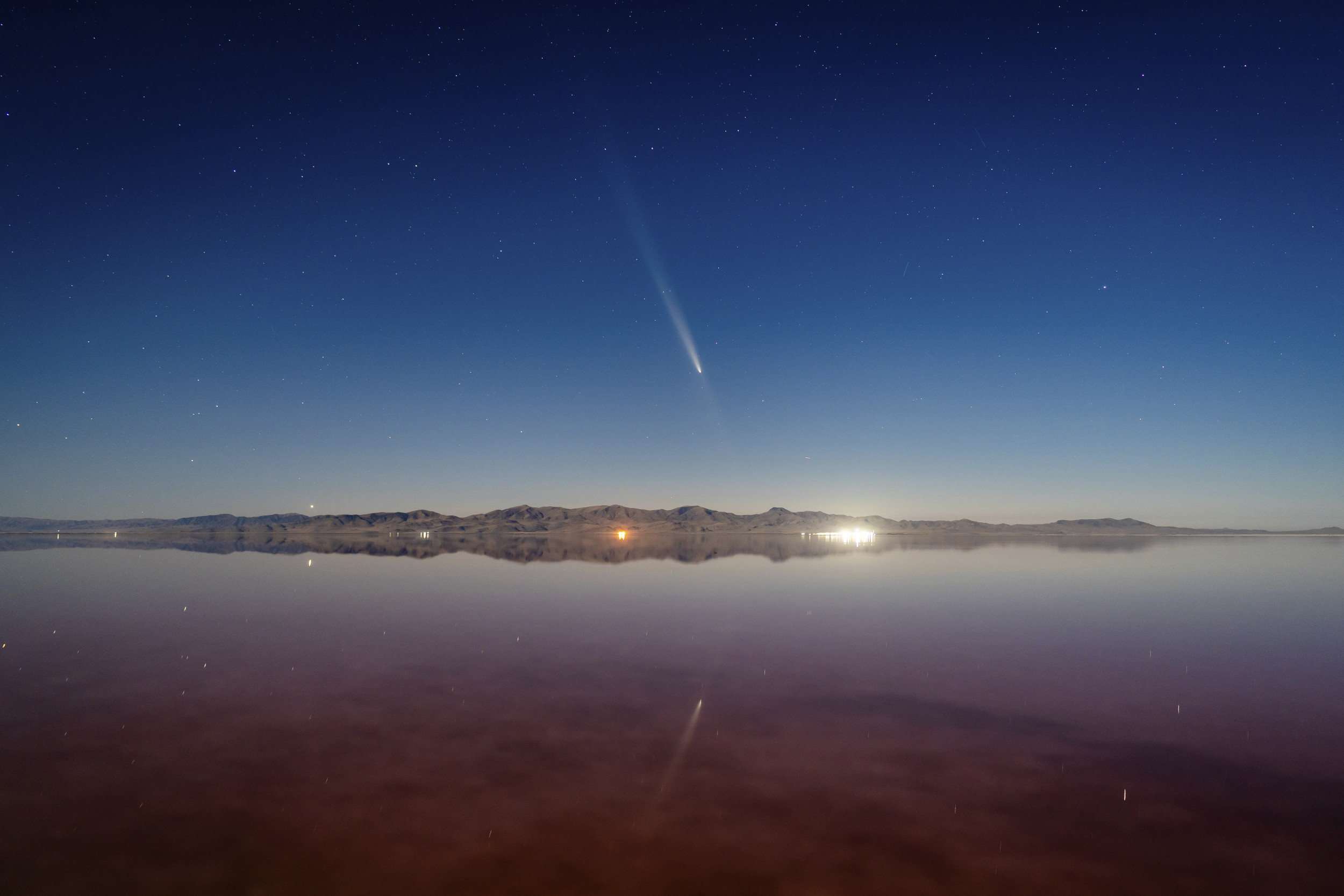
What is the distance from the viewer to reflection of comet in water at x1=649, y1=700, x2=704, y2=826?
24.1 feet

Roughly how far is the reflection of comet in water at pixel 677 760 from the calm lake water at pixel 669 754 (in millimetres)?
58

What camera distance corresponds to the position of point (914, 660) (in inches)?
571

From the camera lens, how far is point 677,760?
8602 millimetres

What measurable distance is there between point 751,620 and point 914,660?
6.09 meters

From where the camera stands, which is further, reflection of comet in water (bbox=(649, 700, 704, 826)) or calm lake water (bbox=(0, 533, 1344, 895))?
reflection of comet in water (bbox=(649, 700, 704, 826))

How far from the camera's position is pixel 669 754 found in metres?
8.84

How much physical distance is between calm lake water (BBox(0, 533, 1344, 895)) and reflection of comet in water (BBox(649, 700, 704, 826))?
0.06 m

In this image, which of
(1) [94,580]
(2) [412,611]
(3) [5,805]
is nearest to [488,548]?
(1) [94,580]

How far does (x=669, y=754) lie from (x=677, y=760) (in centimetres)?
26

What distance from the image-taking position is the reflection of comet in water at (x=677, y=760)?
735cm

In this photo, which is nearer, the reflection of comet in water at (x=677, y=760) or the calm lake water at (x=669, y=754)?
the calm lake water at (x=669, y=754)

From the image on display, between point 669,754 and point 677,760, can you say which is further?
point 669,754

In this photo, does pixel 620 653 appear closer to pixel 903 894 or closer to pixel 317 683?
pixel 317 683

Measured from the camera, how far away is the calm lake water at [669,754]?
6070 mm
